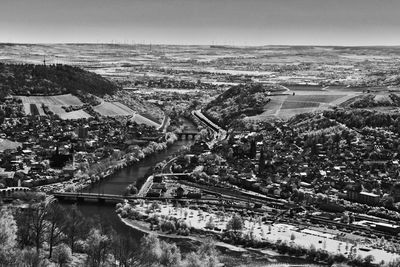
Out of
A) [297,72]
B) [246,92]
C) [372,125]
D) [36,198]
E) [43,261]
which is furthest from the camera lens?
[297,72]

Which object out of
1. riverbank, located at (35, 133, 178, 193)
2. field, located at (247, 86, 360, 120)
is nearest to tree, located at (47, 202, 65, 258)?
riverbank, located at (35, 133, 178, 193)

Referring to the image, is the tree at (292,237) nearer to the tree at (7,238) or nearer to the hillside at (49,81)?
the tree at (7,238)

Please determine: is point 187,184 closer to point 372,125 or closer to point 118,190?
point 118,190

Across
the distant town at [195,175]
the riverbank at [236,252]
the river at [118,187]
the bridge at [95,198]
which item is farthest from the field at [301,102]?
the riverbank at [236,252]

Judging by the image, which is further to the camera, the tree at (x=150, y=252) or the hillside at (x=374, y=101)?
the hillside at (x=374, y=101)

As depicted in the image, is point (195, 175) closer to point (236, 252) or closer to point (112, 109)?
point (236, 252)

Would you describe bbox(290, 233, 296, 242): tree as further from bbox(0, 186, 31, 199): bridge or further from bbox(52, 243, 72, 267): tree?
bbox(0, 186, 31, 199): bridge

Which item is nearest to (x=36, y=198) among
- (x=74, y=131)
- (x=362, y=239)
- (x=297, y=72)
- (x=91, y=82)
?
(x=362, y=239)
